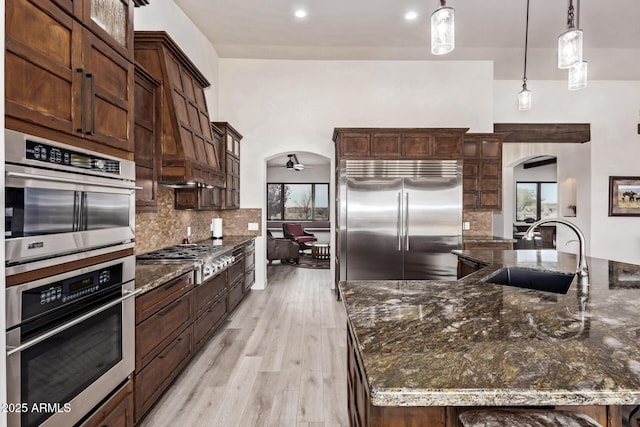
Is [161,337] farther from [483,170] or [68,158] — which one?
[483,170]

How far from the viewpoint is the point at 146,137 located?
109 inches

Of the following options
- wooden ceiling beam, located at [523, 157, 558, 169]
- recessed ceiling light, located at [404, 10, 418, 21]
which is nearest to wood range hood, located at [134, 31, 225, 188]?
recessed ceiling light, located at [404, 10, 418, 21]

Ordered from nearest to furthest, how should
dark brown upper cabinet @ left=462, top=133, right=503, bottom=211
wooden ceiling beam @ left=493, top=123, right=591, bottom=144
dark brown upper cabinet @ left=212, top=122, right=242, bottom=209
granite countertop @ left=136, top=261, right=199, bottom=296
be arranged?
granite countertop @ left=136, top=261, right=199, bottom=296
dark brown upper cabinet @ left=212, top=122, right=242, bottom=209
dark brown upper cabinet @ left=462, top=133, right=503, bottom=211
wooden ceiling beam @ left=493, top=123, right=591, bottom=144

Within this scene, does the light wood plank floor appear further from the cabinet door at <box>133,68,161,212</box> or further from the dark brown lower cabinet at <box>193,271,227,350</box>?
the cabinet door at <box>133,68,161,212</box>

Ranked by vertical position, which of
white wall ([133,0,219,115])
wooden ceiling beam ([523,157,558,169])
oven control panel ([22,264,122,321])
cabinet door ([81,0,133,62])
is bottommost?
oven control panel ([22,264,122,321])

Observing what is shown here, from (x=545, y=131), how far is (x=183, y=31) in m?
6.04

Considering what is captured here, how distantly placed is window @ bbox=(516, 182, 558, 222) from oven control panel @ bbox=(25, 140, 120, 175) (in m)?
13.1

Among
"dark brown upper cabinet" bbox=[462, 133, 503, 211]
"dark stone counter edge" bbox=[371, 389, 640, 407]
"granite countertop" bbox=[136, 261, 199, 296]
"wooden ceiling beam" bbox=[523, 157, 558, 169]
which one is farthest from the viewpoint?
"wooden ceiling beam" bbox=[523, 157, 558, 169]

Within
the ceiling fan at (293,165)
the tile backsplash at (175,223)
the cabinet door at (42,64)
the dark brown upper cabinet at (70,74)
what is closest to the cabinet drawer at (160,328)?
the tile backsplash at (175,223)

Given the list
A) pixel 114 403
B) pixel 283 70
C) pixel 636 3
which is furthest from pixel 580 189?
pixel 114 403

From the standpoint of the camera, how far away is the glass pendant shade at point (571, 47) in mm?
2211

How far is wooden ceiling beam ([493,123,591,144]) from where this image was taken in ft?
20.2

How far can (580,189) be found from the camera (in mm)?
6641

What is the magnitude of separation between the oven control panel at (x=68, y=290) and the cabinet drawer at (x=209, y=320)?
1.52m
